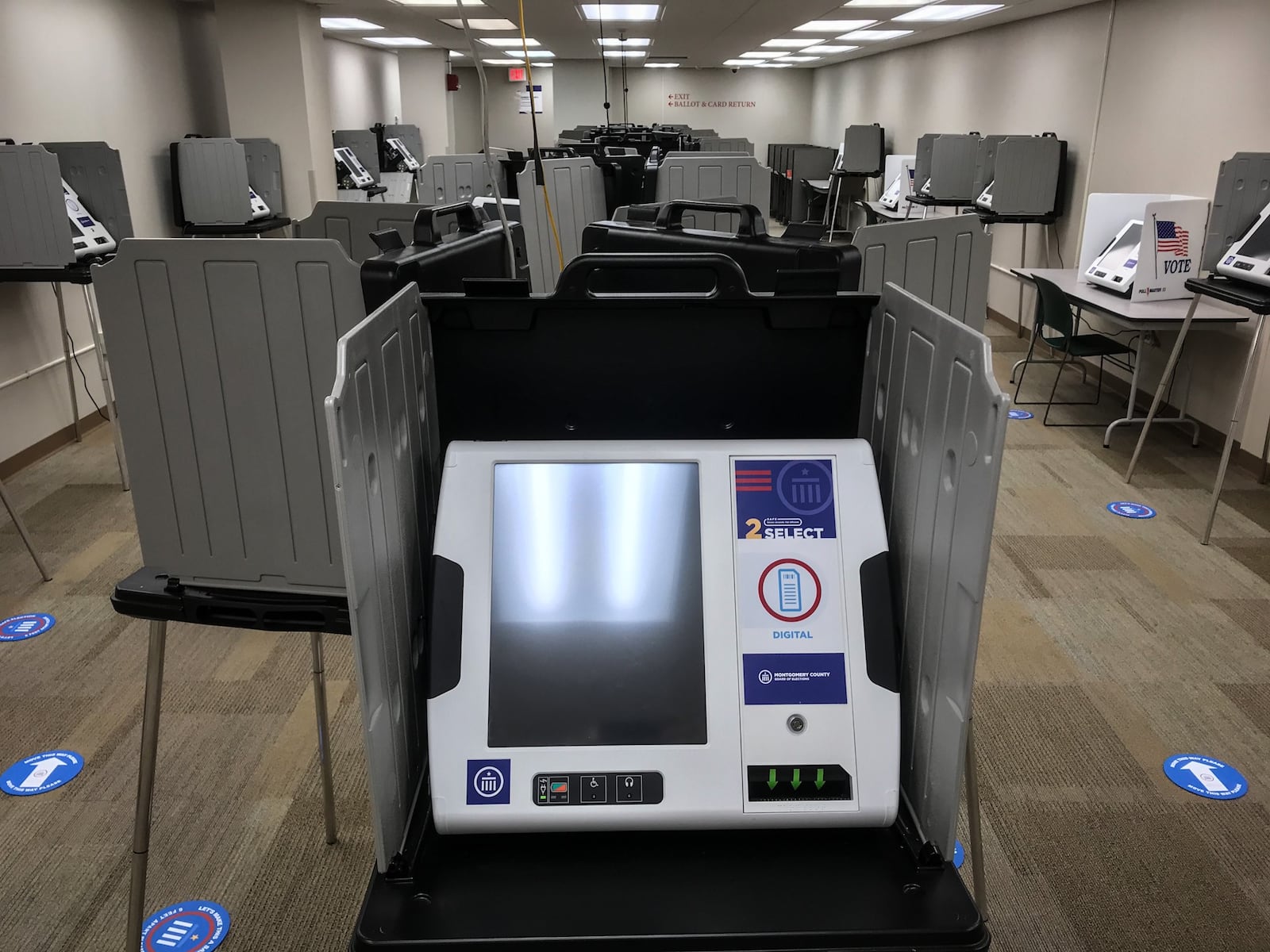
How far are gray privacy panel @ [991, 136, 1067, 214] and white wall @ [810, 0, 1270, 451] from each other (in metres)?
0.13

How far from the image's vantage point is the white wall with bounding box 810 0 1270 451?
4.20 m

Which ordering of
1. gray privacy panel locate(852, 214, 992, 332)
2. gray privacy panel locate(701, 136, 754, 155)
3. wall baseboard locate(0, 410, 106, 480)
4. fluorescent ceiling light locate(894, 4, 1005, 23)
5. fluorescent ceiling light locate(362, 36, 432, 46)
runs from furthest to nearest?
1. fluorescent ceiling light locate(362, 36, 432, 46)
2. fluorescent ceiling light locate(894, 4, 1005, 23)
3. gray privacy panel locate(701, 136, 754, 155)
4. wall baseboard locate(0, 410, 106, 480)
5. gray privacy panel locate(852, 214, 992, 332)

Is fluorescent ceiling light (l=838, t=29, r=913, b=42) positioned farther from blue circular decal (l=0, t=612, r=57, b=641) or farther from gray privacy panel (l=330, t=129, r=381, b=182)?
blue circular decal (l=0, t=612, r=57, b=641)

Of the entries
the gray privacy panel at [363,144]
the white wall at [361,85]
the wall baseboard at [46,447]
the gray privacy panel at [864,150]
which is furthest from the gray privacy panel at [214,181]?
the gray privacy panel at [864,150]

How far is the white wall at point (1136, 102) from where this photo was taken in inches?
165

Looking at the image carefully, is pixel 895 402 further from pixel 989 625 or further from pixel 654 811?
pixel 989 625

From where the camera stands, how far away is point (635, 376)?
988mm

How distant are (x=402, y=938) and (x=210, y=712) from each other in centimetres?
188

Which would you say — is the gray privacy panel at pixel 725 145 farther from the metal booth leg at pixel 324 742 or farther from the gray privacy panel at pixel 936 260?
the metal booth leg at pixel 324 742

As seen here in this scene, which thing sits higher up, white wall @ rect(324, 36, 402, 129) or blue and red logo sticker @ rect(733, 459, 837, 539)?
white wall @ rect(324, 36, 402, 129)

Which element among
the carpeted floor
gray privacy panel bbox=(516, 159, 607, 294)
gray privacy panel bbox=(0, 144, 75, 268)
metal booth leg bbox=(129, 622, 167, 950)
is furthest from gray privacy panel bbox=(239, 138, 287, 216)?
metal booth leg bbox=(129, 622, 167, 950)

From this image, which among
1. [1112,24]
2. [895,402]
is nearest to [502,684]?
[895,402]

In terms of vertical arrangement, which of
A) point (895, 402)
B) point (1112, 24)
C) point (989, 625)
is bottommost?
point (989, 625)

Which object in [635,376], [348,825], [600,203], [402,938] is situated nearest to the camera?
[402,938]
